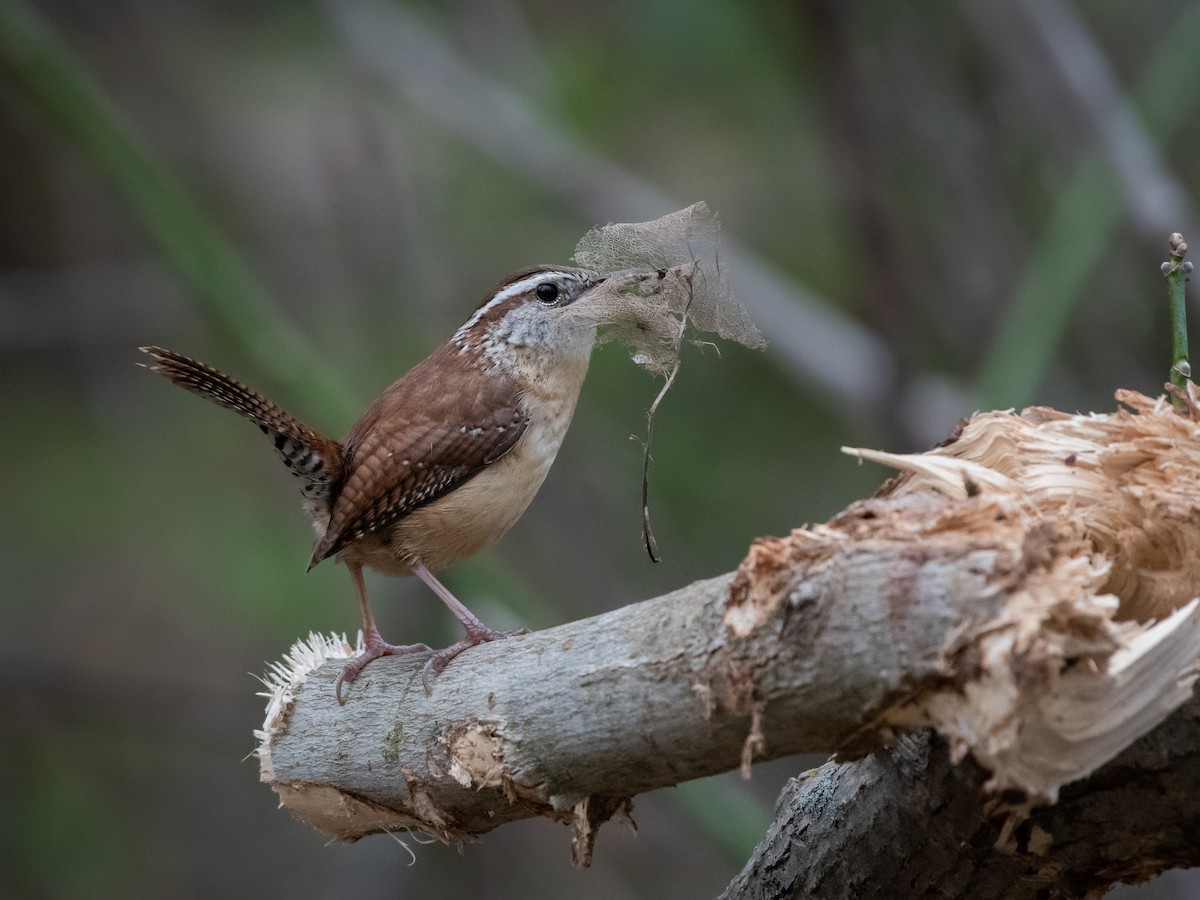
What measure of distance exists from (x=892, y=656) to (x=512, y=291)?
2123mm

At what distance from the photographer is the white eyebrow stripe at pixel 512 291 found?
11.6 feet

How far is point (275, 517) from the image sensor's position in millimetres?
7219

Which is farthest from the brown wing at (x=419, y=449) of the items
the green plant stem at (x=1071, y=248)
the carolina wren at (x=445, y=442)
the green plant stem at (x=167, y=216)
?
the green plant stem at (x=1071, y=248)

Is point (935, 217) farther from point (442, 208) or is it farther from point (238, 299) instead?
point (238, 299)

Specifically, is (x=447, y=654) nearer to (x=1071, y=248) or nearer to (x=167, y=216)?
(x=167, y=216)

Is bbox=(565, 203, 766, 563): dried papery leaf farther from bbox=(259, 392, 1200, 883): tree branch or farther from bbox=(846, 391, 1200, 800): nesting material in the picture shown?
bbox=(846, 391, 1200, 800): nesting material

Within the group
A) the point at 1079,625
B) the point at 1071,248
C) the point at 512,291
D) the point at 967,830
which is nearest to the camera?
the point at 1079,625

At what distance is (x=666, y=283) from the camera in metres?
2.79

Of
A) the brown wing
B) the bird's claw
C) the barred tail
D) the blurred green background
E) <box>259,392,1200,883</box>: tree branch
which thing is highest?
the blurred green background

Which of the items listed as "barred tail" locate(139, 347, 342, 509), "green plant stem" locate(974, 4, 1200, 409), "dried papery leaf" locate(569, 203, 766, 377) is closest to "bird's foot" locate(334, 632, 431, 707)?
"barred tail" locate(139, 347, 342, 509)

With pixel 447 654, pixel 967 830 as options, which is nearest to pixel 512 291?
pixel 447 654

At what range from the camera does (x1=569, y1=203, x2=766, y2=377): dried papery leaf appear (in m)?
2.66

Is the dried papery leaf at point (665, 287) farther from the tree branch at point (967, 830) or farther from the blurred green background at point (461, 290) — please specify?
the blurred green background at point (461, 290)

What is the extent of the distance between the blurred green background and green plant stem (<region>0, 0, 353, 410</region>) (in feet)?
0.05
